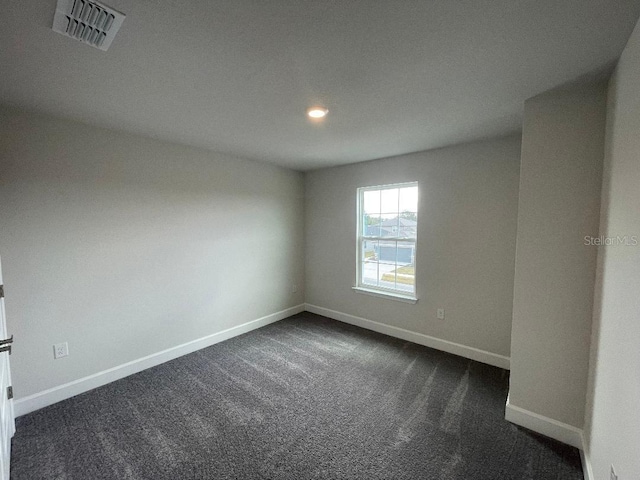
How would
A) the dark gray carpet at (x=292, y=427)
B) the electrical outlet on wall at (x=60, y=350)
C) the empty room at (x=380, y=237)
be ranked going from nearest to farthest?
1. the empty room at (x=380, y=237)
2. the dark gray carpet at (x=292, y=427)
3. the electrical outlet on wall at (x=60, y=350)

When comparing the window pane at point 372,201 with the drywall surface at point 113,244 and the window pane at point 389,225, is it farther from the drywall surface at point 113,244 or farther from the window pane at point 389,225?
the drywall surface at point 113,244

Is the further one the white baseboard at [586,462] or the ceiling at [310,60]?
the white baseboard at [586,462]

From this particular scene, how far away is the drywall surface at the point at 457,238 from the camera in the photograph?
2.71m

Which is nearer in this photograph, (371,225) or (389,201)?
(389,201)

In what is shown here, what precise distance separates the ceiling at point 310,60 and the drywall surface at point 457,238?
1.79 feet

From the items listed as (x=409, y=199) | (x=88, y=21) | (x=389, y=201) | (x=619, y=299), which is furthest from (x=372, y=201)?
(x=88, y=21)

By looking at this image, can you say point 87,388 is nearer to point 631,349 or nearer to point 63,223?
point 63,223

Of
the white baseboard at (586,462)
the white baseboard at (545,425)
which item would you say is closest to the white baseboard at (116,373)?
the white baseboard at (545,425)

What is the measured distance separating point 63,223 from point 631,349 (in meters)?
3.62

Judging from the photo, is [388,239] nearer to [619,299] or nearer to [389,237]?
[389,237]

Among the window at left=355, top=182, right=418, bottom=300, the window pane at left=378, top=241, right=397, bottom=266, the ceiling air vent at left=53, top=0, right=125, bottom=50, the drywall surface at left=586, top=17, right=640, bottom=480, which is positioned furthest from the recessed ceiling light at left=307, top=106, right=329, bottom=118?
the window pane at left=378, top=241, right=397, bottom=266

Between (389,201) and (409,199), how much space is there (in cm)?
28

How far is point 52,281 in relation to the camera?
7.24ft

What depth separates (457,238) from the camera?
9.81 ft
